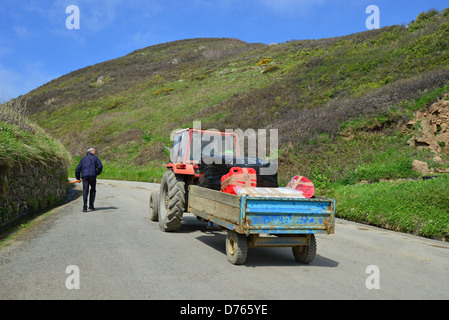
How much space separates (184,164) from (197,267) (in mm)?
3220

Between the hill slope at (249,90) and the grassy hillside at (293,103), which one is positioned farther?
the hill slope at (249,90)

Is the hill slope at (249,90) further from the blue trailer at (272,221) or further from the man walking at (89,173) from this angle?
the blue trailer at (272,221)

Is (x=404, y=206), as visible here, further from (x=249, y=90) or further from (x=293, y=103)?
(x=249, y=90)

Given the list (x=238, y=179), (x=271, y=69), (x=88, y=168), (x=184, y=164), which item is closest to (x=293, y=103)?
(x=271, y=69)

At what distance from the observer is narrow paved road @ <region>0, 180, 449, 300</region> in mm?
4266

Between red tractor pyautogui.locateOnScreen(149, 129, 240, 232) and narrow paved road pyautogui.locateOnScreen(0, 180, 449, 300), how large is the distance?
0.51 meters

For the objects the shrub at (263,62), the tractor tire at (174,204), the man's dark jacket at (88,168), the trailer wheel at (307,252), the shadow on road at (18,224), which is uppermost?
the shrub at (263,62)

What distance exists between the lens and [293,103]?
2655 centimetres

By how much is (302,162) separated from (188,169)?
10158 mm

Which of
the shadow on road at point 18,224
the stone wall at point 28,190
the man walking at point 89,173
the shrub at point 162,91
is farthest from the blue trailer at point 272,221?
the shrub at point 162,91

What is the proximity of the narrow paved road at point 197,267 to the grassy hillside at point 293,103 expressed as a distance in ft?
10.0

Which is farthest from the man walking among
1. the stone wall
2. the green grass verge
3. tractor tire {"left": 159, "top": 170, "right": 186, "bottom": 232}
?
the green grass verge

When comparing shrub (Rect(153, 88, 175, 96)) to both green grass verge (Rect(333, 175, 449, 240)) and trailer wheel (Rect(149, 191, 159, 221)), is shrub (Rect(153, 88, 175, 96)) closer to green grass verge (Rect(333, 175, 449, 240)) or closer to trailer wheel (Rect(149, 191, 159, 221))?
green grass verge (Rect(333, 175, 449, 240))

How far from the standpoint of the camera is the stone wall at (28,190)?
8.79 m
